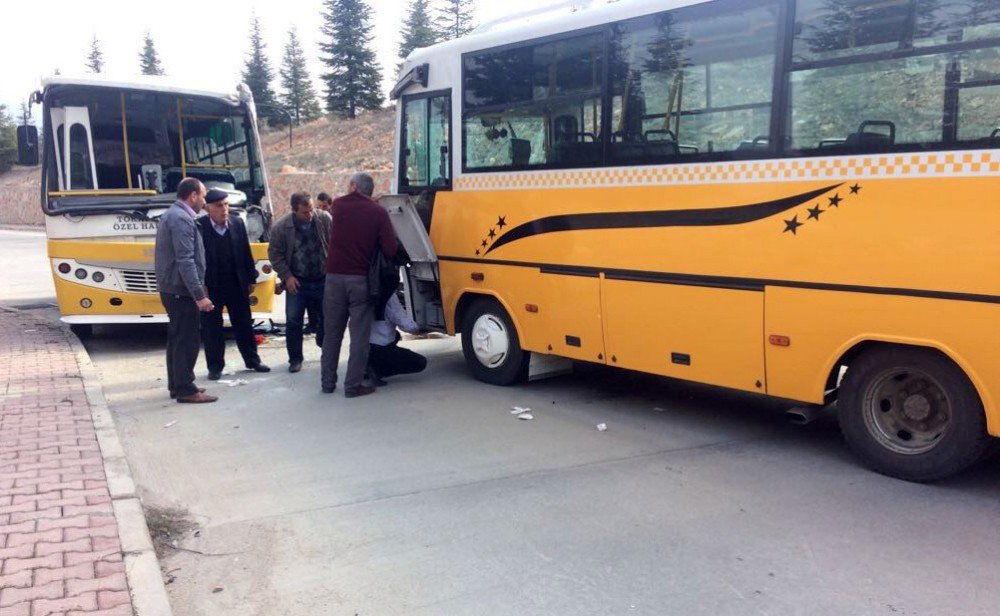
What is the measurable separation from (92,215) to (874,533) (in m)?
9.13

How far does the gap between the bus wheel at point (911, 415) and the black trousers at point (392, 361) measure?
4.34 m

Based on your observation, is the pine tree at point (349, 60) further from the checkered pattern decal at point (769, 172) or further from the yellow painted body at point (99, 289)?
the checkered pattern decal at point (769, 172)

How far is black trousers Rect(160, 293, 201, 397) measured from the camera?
296 inches

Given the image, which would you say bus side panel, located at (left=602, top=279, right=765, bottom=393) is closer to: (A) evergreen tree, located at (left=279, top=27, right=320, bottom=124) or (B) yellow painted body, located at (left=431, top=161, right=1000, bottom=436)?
(B) yellow painted body, located at (left=431, top=161, right=1000, bottom=436)

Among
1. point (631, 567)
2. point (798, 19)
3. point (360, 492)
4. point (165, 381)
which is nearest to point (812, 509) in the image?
point (631, 567)

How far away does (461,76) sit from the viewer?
8.09 meters

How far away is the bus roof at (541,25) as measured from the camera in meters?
6.43

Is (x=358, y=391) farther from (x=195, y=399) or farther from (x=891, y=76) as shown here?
(x=891, y=76)

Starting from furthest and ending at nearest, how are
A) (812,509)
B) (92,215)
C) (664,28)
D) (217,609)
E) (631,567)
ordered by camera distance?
1. (92,215)
2. (664,28)
3. (812,509)
4. (631,567)
5. (217,609)

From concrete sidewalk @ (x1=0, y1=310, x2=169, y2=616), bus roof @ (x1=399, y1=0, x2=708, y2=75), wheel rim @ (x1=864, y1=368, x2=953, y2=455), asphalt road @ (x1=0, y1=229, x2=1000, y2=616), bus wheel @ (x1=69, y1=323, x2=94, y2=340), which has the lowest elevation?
asphalt road @ (x1=0, y1=229, x2=1000, y2=616)

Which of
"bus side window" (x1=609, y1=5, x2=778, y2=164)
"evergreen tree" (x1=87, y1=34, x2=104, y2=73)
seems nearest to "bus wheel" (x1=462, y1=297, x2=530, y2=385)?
"bus side window" (x1=609, y1=5, x2=778, y2=164)

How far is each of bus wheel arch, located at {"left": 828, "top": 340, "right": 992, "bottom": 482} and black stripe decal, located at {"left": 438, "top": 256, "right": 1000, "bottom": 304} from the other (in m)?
0.37

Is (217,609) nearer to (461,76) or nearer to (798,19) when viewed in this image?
(798,19)

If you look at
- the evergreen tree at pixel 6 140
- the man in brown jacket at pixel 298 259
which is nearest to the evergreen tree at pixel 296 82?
the evergreen tree at pixel 6 140
